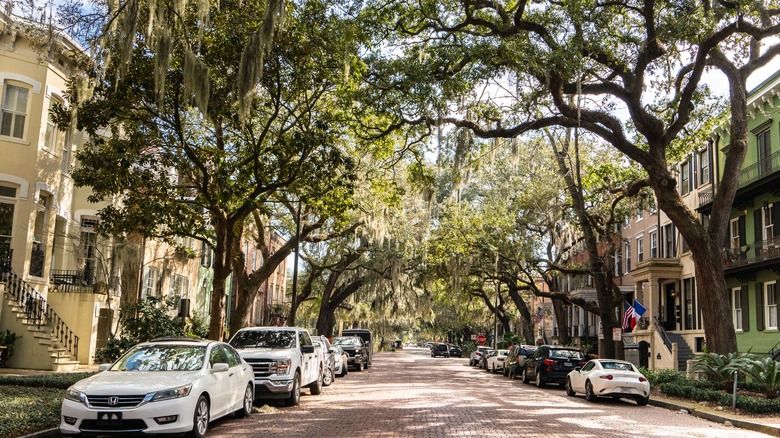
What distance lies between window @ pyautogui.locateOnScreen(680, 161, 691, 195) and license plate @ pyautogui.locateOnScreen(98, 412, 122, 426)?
3252 centimetres

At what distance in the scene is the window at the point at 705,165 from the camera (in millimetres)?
33875

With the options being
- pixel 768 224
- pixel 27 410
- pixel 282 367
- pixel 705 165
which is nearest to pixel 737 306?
pixel 768 224

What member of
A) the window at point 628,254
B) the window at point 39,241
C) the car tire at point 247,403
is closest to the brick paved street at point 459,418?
the car tire at point 247,403

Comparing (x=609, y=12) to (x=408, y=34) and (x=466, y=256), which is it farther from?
(x=466, y=256)

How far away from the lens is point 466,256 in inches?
1404

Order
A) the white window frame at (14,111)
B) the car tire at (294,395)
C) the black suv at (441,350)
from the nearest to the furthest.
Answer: the car tire at (294,395), the white window frame at (14,111), the black suv at (441,350)

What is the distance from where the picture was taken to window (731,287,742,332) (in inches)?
1212

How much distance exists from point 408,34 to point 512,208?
1941 cm

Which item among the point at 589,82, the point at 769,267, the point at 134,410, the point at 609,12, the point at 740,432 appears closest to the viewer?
the point at 134,410

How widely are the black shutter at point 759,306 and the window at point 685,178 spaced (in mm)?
Result: 8452

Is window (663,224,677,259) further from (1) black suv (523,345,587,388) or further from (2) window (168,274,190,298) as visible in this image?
(2) window (168,274,190,298)

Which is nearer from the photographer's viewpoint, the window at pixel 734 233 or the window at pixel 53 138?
the window at pixel 53 138

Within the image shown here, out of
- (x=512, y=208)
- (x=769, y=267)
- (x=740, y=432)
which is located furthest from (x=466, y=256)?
(x=740, y=432)

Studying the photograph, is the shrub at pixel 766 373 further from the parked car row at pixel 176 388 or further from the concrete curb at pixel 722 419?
the parked car row at pixel 176 388
